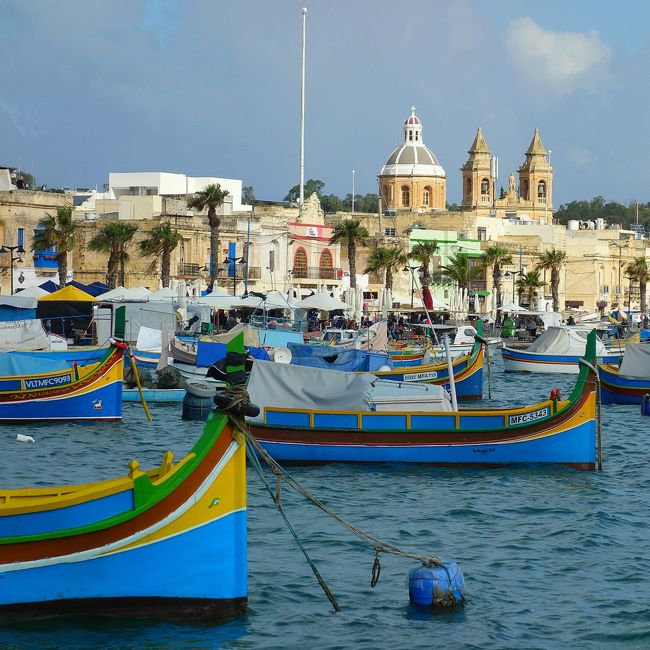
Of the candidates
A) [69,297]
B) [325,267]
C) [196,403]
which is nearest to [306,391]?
[196,403]

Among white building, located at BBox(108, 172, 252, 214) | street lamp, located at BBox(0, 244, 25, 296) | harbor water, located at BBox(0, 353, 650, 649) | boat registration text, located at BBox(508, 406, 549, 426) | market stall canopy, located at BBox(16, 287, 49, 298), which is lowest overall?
harbor water, located at BBox(0, 353, 650, 649)

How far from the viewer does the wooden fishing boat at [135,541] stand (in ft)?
44.2

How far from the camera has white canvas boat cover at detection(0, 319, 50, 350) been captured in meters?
42.6

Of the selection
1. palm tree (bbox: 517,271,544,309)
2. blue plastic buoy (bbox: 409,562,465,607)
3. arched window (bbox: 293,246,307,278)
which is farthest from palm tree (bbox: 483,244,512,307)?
blue plastic buoy (bbox: 409,562,465,607)

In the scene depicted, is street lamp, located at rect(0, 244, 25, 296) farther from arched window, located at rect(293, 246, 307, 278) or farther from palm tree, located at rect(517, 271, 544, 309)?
palm tree, located at rect(517, 271, 544, 309)

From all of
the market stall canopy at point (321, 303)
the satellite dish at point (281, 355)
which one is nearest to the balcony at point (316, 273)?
the market stall canopy at point (321, 303)

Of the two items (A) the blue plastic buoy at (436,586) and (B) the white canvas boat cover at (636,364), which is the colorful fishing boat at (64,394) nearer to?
(B) the white canvas boat cover at (636,364)

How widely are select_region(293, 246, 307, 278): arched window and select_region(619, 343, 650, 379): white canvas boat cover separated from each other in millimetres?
43902

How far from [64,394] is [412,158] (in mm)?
106551

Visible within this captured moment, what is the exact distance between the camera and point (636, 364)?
135ft

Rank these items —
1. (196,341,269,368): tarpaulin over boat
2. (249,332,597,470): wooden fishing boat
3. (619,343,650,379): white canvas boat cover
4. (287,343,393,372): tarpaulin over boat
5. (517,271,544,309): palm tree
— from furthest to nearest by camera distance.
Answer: (517,271,544,309): palm tree
(196,341,269,368): tarpaulin over boat
(619,343,650,379): white canvas boat cover
(287,343,393,372): tarpaulin over boat
(249,332,597,470): wooden fishing boat

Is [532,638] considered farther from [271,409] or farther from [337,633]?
[271,409]

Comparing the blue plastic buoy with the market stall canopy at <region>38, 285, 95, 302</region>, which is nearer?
the blue plastic buoy

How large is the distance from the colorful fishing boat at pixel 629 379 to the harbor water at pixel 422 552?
9964mm
